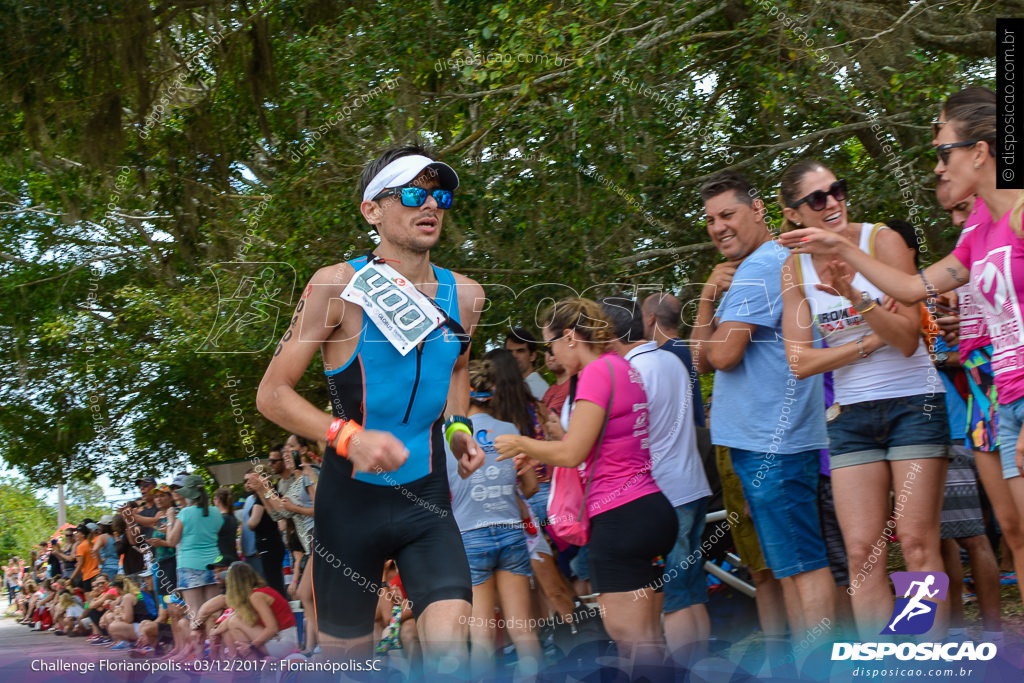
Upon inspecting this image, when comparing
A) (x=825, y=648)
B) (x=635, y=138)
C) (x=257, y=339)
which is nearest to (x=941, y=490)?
(x=825, y=648)

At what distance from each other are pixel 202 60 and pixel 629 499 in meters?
8.97

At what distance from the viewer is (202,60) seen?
11.1 metres

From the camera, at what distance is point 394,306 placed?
3.24 m

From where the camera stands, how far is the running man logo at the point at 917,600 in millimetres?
3457

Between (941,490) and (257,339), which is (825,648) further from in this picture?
(257,339)

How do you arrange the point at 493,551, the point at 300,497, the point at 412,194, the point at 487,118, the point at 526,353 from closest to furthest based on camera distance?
1. the point at 412,194
2. the point at 493,551
3. the point at 526,353
4. the point at 300,497
5. the point at 487,118

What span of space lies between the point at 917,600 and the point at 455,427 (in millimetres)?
1773

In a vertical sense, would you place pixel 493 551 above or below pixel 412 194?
below

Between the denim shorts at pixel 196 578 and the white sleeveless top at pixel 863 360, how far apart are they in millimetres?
6550

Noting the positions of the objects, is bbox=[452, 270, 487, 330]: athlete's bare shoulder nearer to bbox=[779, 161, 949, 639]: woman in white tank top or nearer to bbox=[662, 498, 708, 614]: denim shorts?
bbox=[779, 161, 949, 639]: woman in white tank top

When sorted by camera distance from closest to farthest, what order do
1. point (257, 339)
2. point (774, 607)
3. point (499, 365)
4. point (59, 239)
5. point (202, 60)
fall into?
1. point (774, 607)
2. point (499, 365)
3. point (257, 339)
4. point (202, 60)
5. point (59, 239)

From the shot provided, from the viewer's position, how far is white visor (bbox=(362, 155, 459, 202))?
135 inches

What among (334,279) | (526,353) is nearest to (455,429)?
(334,279)

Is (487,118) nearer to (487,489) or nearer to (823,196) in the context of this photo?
(487,489)
